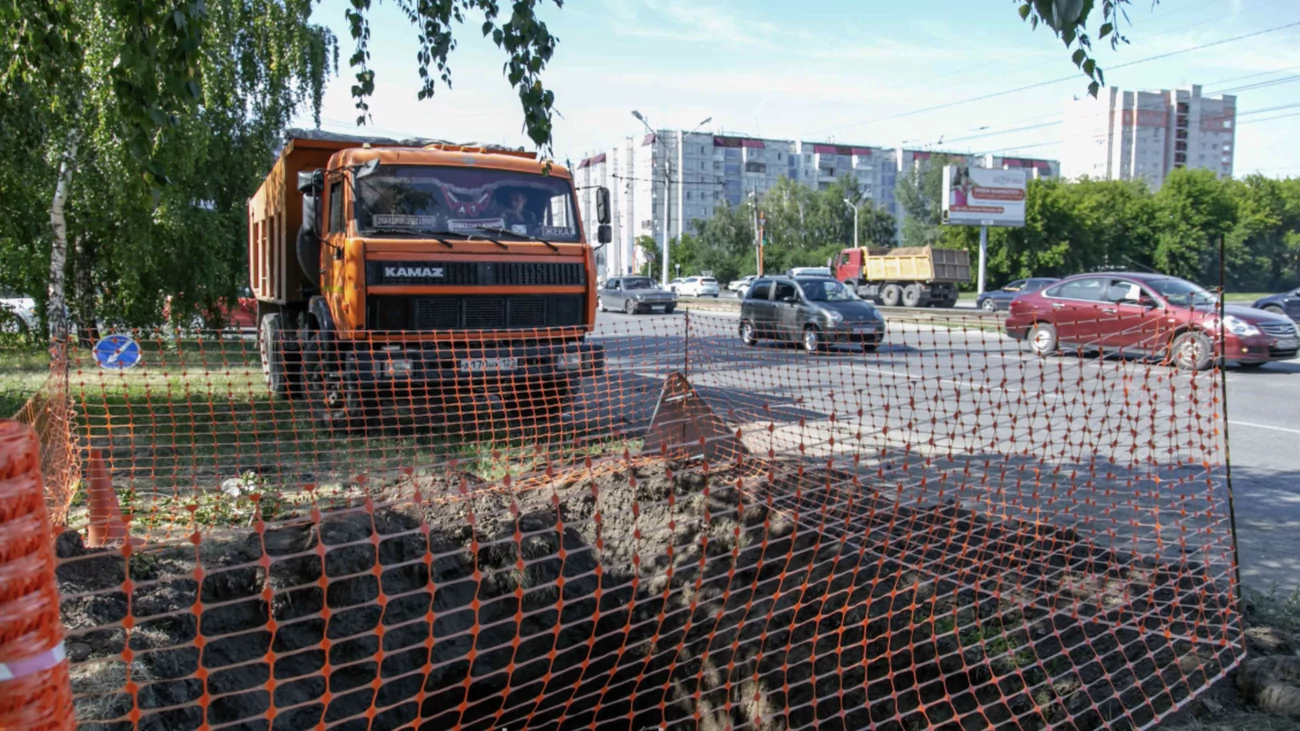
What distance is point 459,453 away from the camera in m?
6.88

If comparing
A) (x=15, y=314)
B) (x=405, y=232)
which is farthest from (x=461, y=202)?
(x=15, y=314)

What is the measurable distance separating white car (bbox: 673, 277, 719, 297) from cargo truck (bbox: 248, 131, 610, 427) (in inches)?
1730

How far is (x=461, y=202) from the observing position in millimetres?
7969

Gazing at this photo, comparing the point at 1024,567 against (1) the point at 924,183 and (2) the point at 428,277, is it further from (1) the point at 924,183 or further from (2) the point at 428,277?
(1) the point at 924,183

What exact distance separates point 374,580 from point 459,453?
8.41ft

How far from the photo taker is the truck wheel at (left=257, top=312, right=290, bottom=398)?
363 inches

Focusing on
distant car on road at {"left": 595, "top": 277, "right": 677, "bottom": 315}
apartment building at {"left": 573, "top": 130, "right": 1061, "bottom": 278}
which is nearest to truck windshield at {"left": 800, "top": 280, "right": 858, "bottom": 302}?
distant car on road at {"left": 595, "top": 277, "right": 677, "bottom": 315}

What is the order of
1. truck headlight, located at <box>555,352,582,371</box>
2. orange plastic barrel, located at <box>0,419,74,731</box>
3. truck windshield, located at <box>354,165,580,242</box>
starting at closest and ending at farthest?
orange plastic barrel, located at <box>0,419,74,731</box>, truck headlight, located at <box>555,352,582,371</box>, truck windshield, located at <box>354,165,580,242</box>

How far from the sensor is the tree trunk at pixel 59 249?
1130 centimetres

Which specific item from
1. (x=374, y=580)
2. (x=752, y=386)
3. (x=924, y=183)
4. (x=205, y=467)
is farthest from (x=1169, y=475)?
(x=924, y=183)

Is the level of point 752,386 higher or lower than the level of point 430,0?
lower

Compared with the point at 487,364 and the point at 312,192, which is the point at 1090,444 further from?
the point at 312,192

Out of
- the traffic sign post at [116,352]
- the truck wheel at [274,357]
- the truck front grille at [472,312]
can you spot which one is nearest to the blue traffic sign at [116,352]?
the traffic sign post at [116,352]

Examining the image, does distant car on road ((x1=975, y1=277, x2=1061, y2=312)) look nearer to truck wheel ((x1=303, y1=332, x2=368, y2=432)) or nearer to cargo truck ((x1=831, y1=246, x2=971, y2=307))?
cargo truck ((x1=831, y1=246, x2=971, y2=307))
